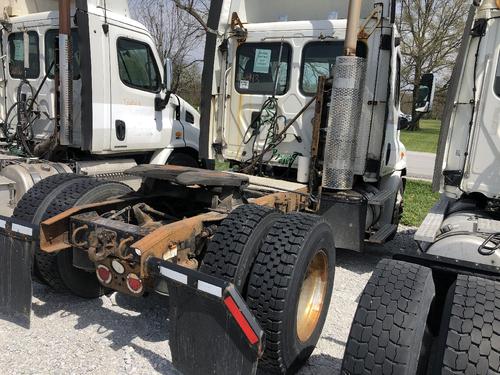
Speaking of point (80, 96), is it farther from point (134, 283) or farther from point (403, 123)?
point (403, 123)

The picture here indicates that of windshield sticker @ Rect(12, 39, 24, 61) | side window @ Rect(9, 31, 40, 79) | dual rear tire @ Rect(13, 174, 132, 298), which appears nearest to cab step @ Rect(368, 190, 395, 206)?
dual rear tire @ Rect(13, 174, 132, 298)

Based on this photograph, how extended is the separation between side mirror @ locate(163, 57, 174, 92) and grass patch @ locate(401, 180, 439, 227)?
460 centimetres

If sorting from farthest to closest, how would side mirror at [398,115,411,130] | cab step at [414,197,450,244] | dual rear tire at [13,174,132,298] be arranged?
side mirror at [398,115,411,130] → dual rear tire at [13,174,132,298] → cab step at [414,197,450,244]

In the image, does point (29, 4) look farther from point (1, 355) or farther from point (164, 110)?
point (1, 355)

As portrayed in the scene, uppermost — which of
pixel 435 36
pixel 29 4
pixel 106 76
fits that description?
pixel 435 36

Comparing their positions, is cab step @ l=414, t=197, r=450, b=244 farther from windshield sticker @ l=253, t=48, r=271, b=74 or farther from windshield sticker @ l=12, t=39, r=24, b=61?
windshield sticker @ l=12, t=39, r=24, b=61

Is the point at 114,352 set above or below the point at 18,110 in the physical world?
below

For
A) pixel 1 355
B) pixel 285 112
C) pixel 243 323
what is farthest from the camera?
pixel 285 112

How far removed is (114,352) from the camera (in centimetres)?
345

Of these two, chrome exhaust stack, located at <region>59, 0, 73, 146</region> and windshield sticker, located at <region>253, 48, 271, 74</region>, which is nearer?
chrome exhaust stack, located at <region>59, 0, 73, 146</region>

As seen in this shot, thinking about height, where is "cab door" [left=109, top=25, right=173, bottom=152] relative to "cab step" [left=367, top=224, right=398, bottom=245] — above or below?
above

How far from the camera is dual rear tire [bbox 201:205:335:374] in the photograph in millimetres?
2979

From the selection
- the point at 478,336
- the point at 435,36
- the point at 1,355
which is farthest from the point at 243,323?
the point at 435,36

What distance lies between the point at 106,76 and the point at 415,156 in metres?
17.4
